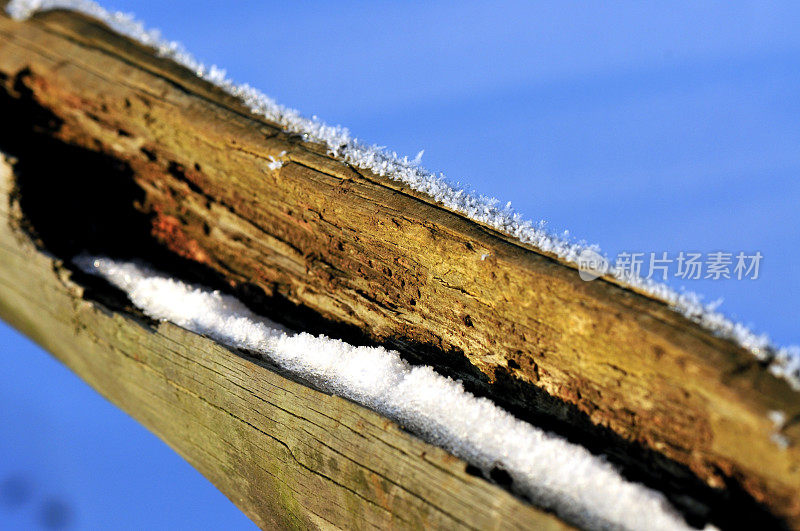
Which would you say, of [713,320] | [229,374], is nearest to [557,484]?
[713,320]

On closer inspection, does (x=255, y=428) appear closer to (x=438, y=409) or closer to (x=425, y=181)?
(x=438, y=409)

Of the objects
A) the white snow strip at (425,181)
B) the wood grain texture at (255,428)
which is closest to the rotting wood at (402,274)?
the white snow strip at (425,181)

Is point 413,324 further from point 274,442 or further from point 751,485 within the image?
point 751,485

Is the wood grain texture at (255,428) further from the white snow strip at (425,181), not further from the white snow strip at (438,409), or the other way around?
the white snow strip at (425,181)

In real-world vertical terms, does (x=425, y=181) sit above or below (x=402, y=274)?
above

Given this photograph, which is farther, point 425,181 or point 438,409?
point 425,181

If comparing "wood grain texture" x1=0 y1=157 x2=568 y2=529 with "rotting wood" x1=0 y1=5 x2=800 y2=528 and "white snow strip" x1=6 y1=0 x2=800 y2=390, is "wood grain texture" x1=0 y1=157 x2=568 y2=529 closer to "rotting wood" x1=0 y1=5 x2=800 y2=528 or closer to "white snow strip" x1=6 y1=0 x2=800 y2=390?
"rotting wood" x1=0 y1=5 x2=800 y2=528

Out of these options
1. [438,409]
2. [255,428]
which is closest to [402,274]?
[438,409]
